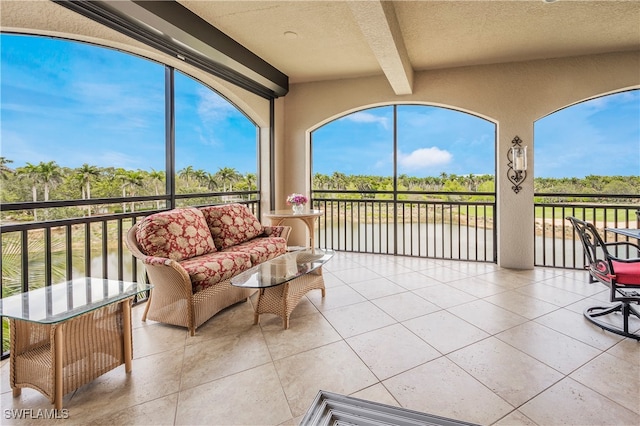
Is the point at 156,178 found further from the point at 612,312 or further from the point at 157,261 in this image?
the point at 612,312

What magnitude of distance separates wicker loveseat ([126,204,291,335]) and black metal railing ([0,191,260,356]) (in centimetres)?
35

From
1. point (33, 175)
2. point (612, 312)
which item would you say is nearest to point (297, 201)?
point (33, 175)

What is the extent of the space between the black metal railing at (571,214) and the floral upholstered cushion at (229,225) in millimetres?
3858

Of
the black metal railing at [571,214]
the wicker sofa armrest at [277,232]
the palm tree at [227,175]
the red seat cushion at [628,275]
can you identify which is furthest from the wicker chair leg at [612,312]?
the palm tree at [227,175]

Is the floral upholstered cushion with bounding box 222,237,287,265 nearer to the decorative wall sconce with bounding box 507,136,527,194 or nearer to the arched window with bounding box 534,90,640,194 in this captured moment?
the decorative wall sconce with bounding box 507,136,527,194

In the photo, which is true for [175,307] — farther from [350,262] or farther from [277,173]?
[277,173]

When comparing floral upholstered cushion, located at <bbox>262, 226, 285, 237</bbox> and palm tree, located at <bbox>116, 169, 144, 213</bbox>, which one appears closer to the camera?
palm tree, located at <bbox>116, 169, 144, 213</bbox>

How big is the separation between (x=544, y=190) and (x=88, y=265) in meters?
5.46

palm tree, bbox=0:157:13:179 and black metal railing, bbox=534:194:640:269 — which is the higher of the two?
palm tree, bbox=0:157:13:179

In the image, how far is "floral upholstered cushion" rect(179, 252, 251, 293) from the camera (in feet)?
8.55

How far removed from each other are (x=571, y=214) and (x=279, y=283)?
429 centimetres

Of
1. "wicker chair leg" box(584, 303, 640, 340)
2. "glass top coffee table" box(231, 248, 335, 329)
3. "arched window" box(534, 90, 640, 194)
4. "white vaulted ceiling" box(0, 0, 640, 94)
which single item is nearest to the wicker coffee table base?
"glass top coffee table" box(231, 248, 335, 329)

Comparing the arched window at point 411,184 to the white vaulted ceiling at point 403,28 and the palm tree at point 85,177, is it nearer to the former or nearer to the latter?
the white vaulted ceiling at point 403,28

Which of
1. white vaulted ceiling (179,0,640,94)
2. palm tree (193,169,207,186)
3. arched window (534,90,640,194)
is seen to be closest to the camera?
white vaulted ceiling (179,0,640,94)
